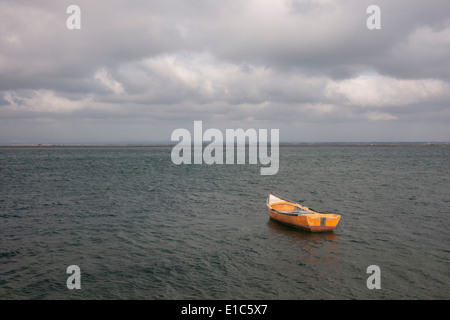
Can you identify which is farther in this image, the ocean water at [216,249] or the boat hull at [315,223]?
the boat hull at [315,223]

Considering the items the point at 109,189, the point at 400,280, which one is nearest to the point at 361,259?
the point at 400,280

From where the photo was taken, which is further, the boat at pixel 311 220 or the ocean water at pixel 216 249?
the boat at pixel 311 220

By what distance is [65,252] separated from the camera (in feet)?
61.0

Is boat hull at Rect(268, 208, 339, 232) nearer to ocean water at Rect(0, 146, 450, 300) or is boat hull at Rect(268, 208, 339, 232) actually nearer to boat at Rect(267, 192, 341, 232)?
boat at Rect(267, 192, 341, 232)

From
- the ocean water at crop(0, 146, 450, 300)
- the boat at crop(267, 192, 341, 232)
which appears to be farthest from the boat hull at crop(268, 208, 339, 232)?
the ocean water at crop(0, 146, 450, 300)

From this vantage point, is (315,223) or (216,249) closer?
(216,249)

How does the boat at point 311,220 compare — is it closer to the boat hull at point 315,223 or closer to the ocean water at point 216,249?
the boat hull at point 315,223

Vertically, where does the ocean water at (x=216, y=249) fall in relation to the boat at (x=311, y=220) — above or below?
below

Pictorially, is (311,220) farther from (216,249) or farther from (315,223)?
(216,249)

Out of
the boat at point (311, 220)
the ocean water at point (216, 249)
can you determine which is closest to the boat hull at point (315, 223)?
the boat at point (311, 220)

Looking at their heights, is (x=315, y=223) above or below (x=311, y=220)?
below

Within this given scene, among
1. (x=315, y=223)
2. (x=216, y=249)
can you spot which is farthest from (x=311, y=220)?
(x=216, y=249)

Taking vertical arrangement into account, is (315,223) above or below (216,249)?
above

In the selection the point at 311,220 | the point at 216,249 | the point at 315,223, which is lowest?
the point at 216,249
